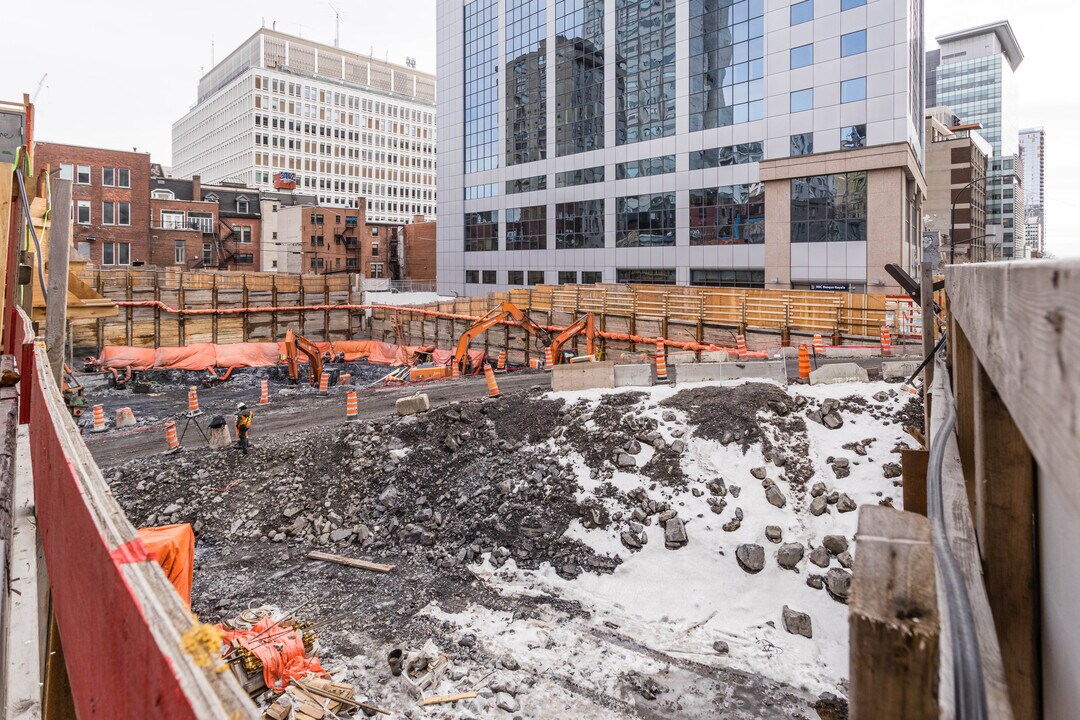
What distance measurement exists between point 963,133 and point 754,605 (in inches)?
4458

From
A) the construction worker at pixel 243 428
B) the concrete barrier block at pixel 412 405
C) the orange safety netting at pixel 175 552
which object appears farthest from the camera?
the concrete barrier block at pixel 412 405

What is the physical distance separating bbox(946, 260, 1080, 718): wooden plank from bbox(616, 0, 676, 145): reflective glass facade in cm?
5014

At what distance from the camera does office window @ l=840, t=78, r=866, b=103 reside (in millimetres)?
38719

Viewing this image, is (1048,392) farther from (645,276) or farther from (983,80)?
(983,80)

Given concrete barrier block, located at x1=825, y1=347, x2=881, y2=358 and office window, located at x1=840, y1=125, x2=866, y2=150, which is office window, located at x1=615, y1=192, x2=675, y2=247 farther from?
concrete barrier block, located at x1=825, y1=347, x2=881, y2=358

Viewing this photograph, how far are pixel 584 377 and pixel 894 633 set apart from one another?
19230 mm

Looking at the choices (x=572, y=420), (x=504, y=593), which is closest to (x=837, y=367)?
(x=572, y=420)

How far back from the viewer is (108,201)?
60.4 metres

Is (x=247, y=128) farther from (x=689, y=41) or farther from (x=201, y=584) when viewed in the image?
(x=201, y=584)

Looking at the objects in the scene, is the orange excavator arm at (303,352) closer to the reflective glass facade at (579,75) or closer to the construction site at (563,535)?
the construction site at (563,535)

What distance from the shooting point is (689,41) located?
1847 inches

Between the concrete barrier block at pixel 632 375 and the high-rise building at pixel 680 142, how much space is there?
24763 millimetres

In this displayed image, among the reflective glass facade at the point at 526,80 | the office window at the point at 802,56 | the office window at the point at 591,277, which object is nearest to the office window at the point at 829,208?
the office window at the point at 802,56

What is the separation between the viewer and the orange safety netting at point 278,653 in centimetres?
945
